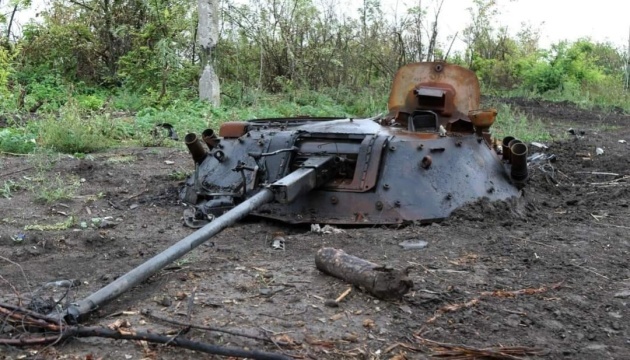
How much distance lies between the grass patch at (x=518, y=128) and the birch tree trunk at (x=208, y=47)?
16.3 ft

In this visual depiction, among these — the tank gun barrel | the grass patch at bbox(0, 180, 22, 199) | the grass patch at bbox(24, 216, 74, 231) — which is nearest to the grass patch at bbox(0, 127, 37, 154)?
the grass patch at bbox(0, 180, 22, 199)

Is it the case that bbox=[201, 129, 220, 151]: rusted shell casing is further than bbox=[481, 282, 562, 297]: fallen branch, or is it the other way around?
bbox=[201, 129, 220, 151]: rusted shell casing

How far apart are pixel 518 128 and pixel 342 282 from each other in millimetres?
8995

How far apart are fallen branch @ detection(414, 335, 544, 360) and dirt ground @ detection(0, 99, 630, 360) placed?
0.03 meters

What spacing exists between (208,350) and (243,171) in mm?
2858

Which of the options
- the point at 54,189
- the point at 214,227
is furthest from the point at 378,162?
the point at 54,189

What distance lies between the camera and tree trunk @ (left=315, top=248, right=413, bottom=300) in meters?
3.93

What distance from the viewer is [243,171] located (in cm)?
600

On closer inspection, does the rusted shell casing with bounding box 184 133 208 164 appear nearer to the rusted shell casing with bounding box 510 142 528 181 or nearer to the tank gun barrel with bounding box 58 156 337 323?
the tank gun barrel with bounding box 58 156 337 323

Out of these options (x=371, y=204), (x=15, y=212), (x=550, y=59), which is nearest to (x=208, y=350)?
(x=371, y=204)

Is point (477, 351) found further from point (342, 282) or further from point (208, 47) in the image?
point (208, 47)

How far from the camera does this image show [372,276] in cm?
396

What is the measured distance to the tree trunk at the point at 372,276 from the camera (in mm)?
3932

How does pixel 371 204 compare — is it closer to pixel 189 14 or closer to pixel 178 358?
pixel 178 358
